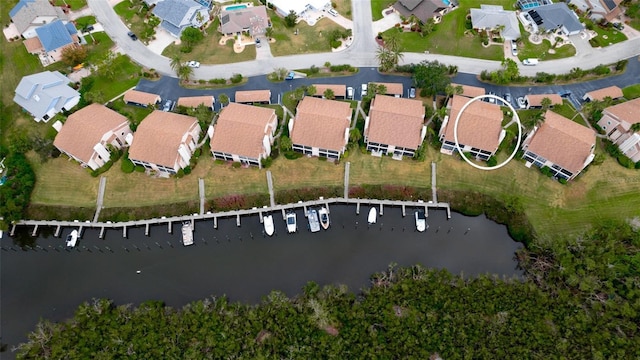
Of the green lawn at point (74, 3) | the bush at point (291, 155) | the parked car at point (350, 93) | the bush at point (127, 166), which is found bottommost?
the bush at point (127, 166)

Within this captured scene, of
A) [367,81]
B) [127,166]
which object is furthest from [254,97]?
[127,166]

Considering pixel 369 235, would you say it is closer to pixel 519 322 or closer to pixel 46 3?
pixel 519 322

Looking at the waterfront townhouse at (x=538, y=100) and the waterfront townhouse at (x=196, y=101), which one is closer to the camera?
the waterfront townhouse at (x=538, y=100)

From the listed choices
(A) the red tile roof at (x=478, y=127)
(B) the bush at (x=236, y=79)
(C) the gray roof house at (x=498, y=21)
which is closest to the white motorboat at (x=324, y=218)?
(A) the red tile roof at (x=478, y=127)

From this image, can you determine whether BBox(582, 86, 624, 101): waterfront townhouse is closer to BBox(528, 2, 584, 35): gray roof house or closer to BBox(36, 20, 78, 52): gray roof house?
BBox(528, 2, 584, 35): gray roof house

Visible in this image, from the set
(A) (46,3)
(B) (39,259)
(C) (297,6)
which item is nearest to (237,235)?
(B) (39,259)

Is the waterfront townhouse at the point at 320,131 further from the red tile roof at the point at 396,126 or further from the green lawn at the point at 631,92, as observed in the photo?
the green lawn at the point at 631,92

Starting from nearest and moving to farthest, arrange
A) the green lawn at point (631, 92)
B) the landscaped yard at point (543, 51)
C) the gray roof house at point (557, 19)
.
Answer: the green lawn at point (631, 92) < the landscaped yard at point (543, 51) < the gray roof house at point (557, 19)
